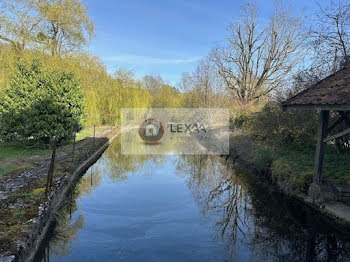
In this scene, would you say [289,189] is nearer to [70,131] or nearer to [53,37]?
[70,131]

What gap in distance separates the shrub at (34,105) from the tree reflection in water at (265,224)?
6204 millimetres

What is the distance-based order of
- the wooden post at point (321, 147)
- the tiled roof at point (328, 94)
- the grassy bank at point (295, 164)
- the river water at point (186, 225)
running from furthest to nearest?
the grassy bank at point (295, 164) < the wooden post at point (321, 147) < the tiled roof at point (328, 94) < the river water at point (186, 225)

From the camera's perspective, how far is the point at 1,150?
10.3m

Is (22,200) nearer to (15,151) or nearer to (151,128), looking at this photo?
(15,151)

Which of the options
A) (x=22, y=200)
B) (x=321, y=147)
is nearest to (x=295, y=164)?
(x=321, y=147)

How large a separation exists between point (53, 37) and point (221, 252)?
48.2 ft

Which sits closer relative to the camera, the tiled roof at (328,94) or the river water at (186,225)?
the river water at (186,225)

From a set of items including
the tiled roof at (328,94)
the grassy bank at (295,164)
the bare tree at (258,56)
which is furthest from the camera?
the bare tree at (258,56)

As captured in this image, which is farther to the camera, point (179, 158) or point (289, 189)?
point (179, 158)

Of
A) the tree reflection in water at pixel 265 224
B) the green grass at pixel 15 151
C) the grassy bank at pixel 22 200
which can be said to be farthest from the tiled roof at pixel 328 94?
the green grass at pixel 15 151

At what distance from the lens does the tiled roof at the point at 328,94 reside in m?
4.73

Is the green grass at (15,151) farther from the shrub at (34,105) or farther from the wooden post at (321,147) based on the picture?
the wooden post at (321,147)

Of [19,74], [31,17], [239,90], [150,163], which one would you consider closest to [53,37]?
[31,17]

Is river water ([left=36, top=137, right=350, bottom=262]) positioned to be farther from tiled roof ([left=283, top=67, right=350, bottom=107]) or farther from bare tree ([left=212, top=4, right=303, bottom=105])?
bare tree ([left=212, top=4, right=303, bottom=105])
